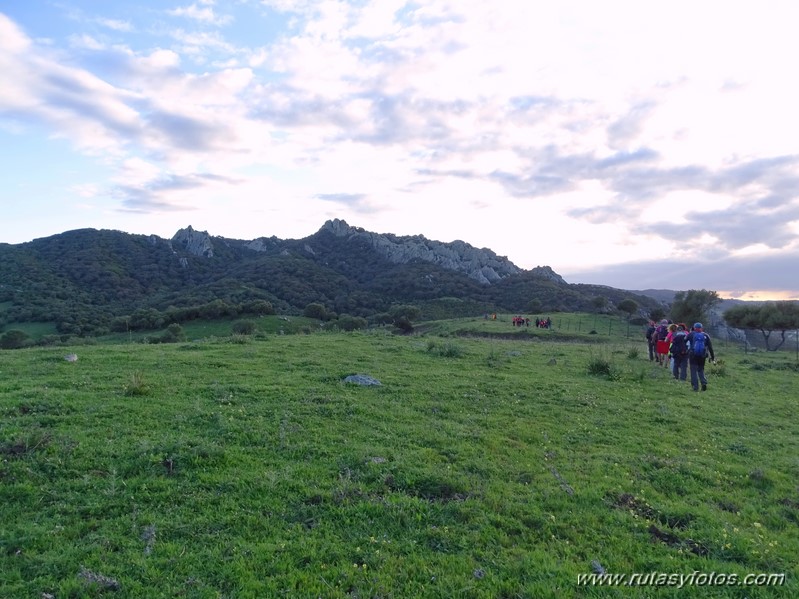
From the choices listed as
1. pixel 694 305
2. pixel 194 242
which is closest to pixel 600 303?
pixel 694 305

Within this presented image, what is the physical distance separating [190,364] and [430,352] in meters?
12.1

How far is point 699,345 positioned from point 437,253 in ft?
503

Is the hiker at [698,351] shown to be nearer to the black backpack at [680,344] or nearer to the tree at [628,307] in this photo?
the black backpack at [680,344]

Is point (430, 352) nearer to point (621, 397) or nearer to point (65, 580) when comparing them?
point (621, 397)

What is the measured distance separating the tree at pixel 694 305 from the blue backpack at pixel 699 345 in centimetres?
5132

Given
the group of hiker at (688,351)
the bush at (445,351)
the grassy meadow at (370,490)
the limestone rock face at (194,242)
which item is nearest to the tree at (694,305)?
the group of hiker at (688,351)

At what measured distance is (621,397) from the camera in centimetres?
1631

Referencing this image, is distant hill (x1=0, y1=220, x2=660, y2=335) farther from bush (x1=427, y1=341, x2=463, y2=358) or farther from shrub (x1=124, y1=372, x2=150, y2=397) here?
shrub (x1=124, y1=372, x2=150, y2=397)

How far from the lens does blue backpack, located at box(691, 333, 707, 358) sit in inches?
719

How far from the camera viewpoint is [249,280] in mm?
121812

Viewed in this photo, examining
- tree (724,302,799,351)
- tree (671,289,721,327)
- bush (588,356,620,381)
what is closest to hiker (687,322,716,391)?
bush (588,356,620,381)

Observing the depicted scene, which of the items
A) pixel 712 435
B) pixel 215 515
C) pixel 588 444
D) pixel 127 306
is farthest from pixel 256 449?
pixel 127 306

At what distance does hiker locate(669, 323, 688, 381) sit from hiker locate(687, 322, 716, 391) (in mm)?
1098

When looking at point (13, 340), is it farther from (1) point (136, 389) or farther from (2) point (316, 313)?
(1) point (136, 389)
